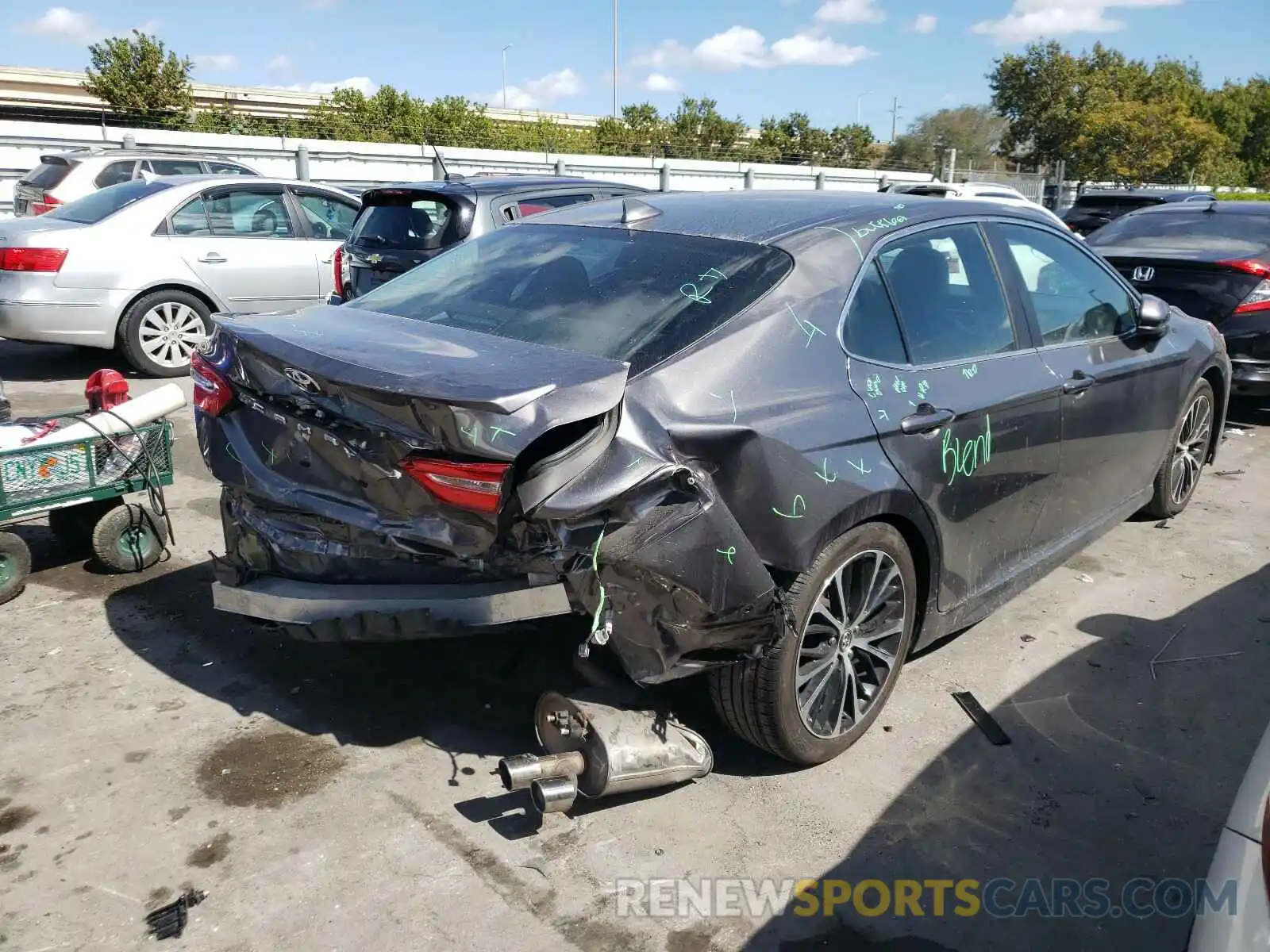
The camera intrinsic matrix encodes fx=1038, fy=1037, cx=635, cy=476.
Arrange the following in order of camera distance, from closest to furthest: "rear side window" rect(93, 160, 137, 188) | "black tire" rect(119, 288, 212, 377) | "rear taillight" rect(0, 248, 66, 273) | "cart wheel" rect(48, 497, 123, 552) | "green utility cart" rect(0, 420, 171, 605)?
"green utility cart" rect(0, 420, 171, 605)
"cart wheel" rect(48, 497, 123, 552)
"rear taillight" rect(0, 248, 66, 273)
"black tire" rect(119, 288, 212, 377)
"rear side window" rect(93, 160, 137, 188)

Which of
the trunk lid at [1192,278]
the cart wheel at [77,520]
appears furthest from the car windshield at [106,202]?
the trunk lid at [1192,278]

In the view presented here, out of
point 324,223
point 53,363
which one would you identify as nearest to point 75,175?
point 53,363

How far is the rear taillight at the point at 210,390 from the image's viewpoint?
3.33 metres

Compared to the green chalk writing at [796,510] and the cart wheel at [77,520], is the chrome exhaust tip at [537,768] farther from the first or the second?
the cart wheel at [77,520]

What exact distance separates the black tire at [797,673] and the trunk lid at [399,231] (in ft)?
16.0

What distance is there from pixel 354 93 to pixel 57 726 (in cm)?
3882

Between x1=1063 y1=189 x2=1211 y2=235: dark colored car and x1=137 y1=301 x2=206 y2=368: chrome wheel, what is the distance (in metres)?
14.2

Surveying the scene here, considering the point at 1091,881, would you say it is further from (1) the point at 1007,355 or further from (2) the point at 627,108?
(2) the point at 627,108

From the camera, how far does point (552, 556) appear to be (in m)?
2.70

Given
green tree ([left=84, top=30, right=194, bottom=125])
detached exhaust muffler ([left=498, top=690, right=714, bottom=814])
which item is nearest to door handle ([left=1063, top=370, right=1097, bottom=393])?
detached exhaust muffler ([left=498, top=690, right=714, bottom=814])

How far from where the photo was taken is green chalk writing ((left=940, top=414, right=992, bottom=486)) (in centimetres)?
344

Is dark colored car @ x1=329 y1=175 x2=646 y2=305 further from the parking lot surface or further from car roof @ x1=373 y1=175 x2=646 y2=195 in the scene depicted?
the parking lot surface

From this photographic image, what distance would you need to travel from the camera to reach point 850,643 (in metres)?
3.30

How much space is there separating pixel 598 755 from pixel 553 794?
189 mm
